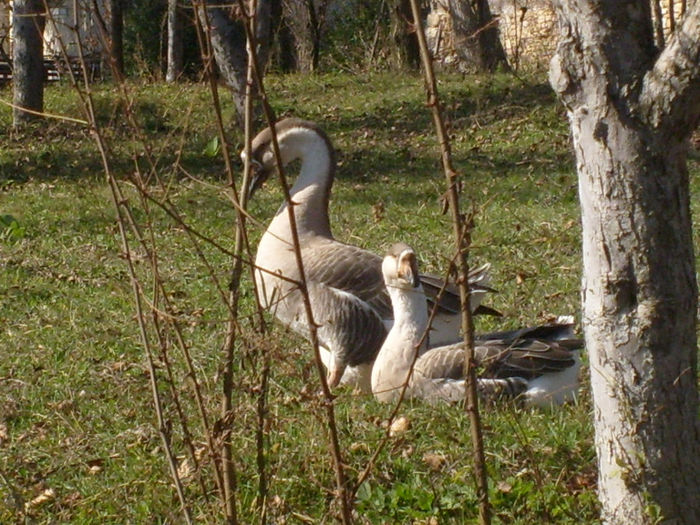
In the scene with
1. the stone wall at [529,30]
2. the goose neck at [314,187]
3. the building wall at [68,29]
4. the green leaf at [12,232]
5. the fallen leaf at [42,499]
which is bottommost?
the fallen leaf at [42,499]

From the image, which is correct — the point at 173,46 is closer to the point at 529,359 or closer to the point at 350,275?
the point at 350,275

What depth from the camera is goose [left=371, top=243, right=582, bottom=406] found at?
5.36 meters

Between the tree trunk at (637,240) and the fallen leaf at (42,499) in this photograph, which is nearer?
the tree trunk at (637,240)

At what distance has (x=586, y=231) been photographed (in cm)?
324

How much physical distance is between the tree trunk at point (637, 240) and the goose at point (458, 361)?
6.36 feet

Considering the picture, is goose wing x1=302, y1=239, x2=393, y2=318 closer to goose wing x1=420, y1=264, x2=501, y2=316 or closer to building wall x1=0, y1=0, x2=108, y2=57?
goose wing x1=420, y1=264, x2=501, y2=316

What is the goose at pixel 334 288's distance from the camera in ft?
20.0

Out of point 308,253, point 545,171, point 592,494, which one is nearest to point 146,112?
point 545,171

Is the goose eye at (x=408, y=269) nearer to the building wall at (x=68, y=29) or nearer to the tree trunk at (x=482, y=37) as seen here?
the building wall at (x=68, y=29)

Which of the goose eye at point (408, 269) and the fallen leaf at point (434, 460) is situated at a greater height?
the goose eye at point (408, 269)

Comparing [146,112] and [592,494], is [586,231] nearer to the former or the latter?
[592,494]

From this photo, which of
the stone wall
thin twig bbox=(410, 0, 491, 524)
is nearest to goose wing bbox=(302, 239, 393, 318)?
thin twig bbox=(410, 0, 491, 524)

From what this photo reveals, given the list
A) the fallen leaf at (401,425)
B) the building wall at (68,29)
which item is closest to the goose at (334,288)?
the fallen leaf at (401,425)

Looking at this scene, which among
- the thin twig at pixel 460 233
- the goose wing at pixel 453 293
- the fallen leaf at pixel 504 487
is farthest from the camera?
the goose wing at pixel 453 293
